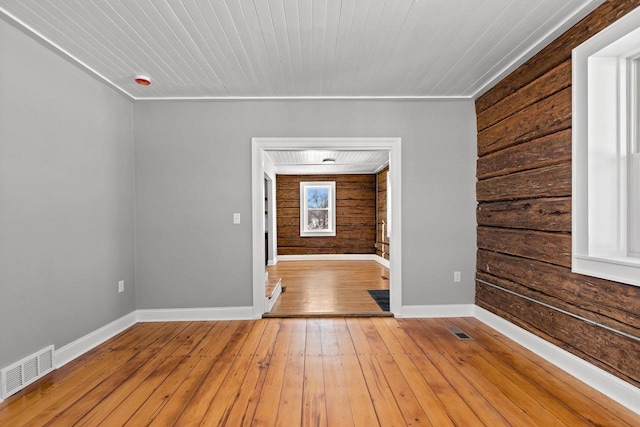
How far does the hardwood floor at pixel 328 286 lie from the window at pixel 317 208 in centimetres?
97

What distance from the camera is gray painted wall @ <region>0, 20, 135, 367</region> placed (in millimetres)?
2053

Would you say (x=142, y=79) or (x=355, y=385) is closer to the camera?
(x=355, y=385)

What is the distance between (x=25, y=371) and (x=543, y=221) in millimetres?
3884

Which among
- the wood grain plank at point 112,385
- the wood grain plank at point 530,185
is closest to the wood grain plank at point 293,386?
the wood grain plank at point 112,385

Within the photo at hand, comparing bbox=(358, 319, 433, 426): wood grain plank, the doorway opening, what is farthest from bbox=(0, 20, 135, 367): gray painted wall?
bbox=(358, 319, 433, 426): wood grain plank

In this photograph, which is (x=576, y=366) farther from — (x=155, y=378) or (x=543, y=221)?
(x=155, y=378)

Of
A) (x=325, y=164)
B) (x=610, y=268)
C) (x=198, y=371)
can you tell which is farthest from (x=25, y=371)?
(x=325, y=164)

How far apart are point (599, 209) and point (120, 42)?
352 cm

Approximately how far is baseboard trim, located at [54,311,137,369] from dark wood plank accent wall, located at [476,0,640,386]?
3.73 metres

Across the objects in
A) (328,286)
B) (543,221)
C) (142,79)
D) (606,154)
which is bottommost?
(328,286)

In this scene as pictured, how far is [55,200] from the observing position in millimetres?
2379

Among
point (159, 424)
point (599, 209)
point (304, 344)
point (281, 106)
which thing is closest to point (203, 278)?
point (304, 344)

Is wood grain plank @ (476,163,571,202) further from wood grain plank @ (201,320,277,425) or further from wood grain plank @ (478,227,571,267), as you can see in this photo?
wood grain plank @ (201,320,277,425)

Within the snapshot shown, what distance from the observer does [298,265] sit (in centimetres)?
→ 746
